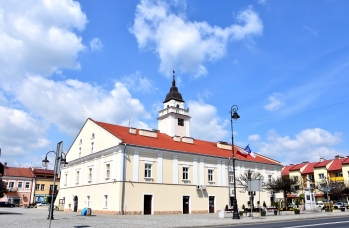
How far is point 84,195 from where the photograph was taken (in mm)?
39500

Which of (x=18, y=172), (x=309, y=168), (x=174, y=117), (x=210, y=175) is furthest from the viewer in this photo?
(x=309, y=168)

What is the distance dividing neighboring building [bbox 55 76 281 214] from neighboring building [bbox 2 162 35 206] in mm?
29537

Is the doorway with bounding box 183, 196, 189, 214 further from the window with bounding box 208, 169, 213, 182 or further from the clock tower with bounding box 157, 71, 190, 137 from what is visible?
the clock tower with bounding box 157, 71, 190, 137

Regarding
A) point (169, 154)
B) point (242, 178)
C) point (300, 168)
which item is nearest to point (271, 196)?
point (242, 178)

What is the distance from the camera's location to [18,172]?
72.8 metres

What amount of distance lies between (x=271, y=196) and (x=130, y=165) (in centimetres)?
2507

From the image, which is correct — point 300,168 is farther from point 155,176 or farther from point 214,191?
point 155,176

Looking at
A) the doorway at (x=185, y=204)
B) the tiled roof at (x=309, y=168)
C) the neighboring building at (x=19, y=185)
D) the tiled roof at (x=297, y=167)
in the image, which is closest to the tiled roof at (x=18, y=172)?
the neighboring building at (x=19, y=185)

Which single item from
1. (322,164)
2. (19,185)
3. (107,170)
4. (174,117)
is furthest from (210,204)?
(19,185)

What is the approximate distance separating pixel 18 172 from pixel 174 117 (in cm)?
4574

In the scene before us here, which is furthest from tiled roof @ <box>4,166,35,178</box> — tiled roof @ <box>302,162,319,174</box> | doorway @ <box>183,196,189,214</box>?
tiled roof @ <box>302,162,319,174</box>

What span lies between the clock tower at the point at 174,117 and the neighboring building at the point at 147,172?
177 mm

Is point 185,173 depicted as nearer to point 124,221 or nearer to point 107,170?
point 107,170

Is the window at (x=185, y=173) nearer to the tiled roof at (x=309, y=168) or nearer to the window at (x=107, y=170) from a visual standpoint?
the window at (x=107, y=170)
